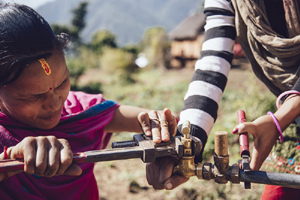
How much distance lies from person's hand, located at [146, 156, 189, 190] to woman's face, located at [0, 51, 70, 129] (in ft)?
2.08

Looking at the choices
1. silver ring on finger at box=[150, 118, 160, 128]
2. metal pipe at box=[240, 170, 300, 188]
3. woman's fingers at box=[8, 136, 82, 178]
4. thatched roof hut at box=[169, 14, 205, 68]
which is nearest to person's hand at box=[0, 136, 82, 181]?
woman's fingers at box=[8, 136, 82, 178]

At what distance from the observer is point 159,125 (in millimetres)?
1531

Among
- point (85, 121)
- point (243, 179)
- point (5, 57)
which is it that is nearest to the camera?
point (243, 179)

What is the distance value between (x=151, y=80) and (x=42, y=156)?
15.0m

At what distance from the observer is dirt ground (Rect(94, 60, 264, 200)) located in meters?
3.36

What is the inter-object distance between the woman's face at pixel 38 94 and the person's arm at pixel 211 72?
0.76 m

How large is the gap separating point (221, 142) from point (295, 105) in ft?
2.04

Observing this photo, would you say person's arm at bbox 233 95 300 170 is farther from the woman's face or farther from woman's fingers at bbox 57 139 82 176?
the woman's face

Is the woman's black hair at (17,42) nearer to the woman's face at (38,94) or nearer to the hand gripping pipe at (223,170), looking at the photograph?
the woman's face at (38,94)

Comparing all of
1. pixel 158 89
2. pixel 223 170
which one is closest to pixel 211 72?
pixel 223 170

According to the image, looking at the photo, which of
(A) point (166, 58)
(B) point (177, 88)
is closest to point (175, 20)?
(A) point (166, 58)

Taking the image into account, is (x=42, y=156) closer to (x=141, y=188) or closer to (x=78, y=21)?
(x=141, y=188)

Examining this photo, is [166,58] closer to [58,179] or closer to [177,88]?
[177,88]

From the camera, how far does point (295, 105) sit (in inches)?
64.7
